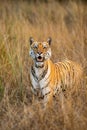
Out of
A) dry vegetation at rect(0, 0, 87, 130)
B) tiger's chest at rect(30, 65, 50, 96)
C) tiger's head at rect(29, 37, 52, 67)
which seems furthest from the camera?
tiger's chest at rect(30, 65, 50, 96)

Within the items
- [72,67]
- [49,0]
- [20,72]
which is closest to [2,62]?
[20,72]

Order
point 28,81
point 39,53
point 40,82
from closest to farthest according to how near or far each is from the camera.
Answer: point 39,53 < point 40,82 < point 28,81

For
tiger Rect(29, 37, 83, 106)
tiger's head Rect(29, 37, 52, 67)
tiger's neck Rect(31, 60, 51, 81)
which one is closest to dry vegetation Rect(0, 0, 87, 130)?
tiger Rect(29, 37, 83, 106)

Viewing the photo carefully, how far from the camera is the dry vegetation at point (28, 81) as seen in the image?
5.23 m

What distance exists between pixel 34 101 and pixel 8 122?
457 mm

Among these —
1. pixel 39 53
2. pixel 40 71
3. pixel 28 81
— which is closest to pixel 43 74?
pixel 40 71

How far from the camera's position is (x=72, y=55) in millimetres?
7523

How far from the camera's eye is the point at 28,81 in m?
6.45

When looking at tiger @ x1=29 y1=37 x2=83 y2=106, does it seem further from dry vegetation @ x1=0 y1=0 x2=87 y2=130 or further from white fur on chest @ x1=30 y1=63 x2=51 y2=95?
dry vegetation @ x1=0 y1=0 x2=87 y2=130

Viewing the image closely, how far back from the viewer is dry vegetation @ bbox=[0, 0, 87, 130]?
17.2 feet

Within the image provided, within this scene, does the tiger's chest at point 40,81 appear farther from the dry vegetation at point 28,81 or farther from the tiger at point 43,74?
the dry vegetation at point 28,81

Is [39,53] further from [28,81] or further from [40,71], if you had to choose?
[28,81]

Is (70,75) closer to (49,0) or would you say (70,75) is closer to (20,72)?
(20,72)

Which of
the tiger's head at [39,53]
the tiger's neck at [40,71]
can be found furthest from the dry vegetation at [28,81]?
the tiger's head at [39,53]
